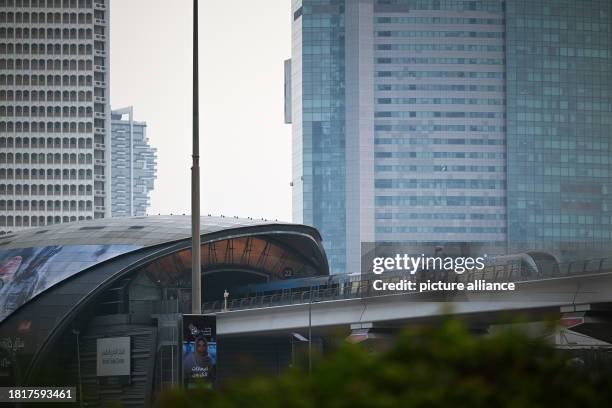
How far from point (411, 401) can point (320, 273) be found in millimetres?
140015

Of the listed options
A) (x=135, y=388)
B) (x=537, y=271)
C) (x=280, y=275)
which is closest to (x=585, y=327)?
(x=537, y=271)

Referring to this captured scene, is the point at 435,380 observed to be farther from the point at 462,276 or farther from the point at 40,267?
the point at 40,267

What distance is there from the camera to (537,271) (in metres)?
84.9

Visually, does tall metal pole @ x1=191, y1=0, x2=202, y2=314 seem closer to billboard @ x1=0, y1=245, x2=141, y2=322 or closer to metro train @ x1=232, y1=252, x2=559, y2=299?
metro train @ x1=232, y1=252, x2=559, y2=299

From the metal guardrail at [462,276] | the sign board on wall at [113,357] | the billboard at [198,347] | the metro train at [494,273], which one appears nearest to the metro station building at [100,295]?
the sign board on wall at [113,357]

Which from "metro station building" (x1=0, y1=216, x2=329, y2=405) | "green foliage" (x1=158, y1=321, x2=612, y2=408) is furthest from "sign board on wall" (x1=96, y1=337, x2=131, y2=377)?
"green foliage" (x1=158, y1=321, x2=612, y2=408)

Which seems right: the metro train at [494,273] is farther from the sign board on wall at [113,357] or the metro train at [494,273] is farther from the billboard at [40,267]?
the billboard at [40,267]

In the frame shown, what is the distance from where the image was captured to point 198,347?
39.2 meters

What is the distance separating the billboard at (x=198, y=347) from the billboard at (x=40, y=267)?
8411 centimetres

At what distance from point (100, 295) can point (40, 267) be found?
6925 millimetres

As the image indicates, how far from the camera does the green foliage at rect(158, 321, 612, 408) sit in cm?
1005

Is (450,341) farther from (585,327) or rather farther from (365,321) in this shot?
(365,321)

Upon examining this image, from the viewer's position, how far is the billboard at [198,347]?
3869 cm

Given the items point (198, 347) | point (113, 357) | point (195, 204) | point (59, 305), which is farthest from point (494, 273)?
point (59, 305)
